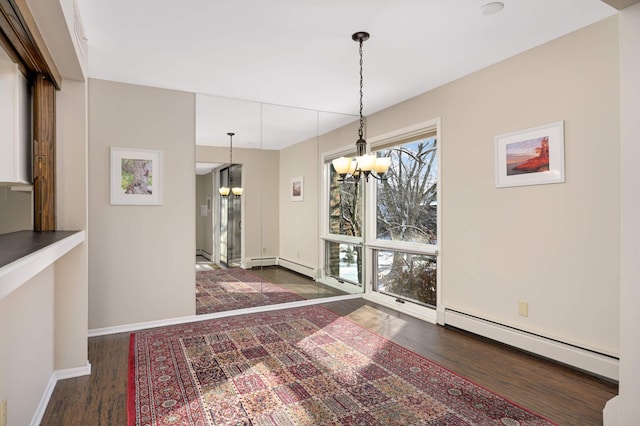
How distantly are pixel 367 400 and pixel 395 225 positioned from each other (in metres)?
2.70

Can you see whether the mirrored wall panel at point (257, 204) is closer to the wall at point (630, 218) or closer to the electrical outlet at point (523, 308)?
the electrical outlet at point (523, 308)

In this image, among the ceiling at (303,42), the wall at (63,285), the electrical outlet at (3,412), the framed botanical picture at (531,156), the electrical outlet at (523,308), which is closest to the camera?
the electrical outlet at (3,412)

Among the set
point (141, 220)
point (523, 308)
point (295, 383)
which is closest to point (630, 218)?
point (523, 308)

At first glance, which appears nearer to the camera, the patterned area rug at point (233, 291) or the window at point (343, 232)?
the patterned area rug at point (233, 291)

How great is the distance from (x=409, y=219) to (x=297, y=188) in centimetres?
155

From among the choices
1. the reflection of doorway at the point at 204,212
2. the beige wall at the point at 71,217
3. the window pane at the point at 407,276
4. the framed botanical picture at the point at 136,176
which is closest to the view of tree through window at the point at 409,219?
the window pane at the point at 407,276

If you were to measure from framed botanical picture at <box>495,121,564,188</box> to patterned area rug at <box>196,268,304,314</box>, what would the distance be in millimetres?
2911

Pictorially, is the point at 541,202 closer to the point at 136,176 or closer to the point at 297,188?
the point at 297,188

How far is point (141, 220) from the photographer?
3971mm

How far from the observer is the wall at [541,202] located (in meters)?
2.67

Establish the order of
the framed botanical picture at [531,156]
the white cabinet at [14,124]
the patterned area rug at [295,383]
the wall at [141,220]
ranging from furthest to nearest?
the wall at [141,220], the framed botanical picture at [531,156], the patterned area rug at [295,383], the white cabinet at [14,124]

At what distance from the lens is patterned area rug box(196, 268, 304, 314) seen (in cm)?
430

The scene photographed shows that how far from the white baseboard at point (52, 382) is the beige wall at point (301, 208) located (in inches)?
99.1

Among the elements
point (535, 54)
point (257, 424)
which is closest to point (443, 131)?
point (535, 54)
